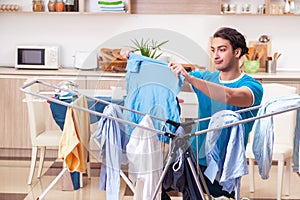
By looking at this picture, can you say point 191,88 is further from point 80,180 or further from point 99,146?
point 80,180

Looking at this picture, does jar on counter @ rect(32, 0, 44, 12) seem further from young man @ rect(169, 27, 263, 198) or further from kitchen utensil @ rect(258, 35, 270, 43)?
young man @ rect(169, 27, 263, 198)

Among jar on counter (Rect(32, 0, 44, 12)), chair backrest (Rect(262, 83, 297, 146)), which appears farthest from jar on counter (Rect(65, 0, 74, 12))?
chair backrest (Rect(262, 83, 297, 146))

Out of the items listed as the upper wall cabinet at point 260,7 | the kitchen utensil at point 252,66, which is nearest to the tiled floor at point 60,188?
the kitchen utensil at point 252,66

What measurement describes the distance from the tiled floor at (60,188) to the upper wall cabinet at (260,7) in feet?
4.97

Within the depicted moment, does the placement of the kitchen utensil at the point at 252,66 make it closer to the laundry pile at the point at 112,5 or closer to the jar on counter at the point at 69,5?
the laundry pile at the point at 112,5

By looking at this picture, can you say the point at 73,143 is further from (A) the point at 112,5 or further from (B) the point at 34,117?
(A) the point at 112,5

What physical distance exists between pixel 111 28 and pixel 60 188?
1945mm

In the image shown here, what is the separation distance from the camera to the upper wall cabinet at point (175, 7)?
6.44 metres

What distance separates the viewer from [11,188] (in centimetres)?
520

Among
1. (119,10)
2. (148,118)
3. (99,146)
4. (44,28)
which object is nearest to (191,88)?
(148,118)

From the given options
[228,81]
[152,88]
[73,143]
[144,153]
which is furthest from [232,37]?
[73,143]

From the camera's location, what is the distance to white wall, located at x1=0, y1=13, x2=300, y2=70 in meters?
6.48

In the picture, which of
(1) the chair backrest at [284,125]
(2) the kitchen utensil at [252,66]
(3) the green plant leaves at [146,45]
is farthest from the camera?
(2) the kitchen utensil at [252,66]

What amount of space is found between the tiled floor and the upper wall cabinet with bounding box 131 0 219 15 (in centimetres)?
Result: 170
